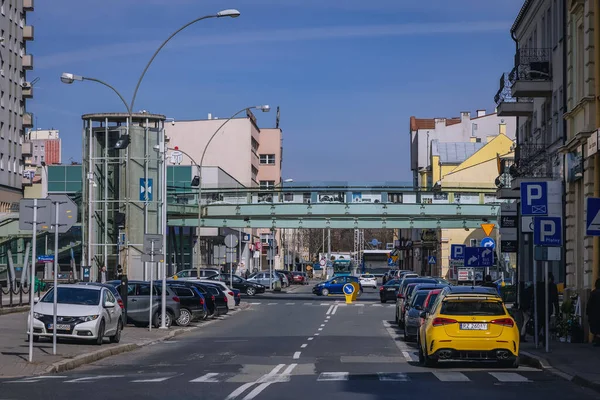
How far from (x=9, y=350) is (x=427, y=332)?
9214 millimetres

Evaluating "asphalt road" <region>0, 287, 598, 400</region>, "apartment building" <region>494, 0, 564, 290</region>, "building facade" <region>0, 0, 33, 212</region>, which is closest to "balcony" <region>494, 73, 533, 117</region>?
"apartment building" <region>494, 0, 564, 290</region>

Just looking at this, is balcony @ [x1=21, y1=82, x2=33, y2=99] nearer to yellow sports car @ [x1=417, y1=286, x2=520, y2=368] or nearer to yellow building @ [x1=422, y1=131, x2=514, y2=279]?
yellow building @ [x1=422, y1=131, x2=514, y2=279]

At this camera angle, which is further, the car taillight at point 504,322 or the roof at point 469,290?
the roof at point 469,290

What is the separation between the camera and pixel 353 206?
2366 inches

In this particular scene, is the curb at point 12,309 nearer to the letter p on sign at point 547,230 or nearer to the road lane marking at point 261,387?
the road lane marking at point 261,387

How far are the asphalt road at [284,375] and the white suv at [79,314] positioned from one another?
1201 mm

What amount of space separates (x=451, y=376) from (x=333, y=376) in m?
1.95

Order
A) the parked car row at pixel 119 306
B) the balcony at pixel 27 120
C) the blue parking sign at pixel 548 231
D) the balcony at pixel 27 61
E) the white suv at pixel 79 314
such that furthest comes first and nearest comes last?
the balcony at pixel 27 120
the balcony at pixel 27 61
the parked car row at pixel 119 306
the white suv at pixel 79 314
the blue parking sign at pixel 548 231

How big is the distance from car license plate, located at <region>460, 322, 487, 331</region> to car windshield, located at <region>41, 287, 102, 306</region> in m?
10.2

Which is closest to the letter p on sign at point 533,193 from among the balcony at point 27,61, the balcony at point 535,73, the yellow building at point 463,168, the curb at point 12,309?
the balcony at point 535,73

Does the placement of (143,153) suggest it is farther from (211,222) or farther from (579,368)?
(579,368)

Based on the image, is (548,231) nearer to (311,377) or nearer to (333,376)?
(333,376)

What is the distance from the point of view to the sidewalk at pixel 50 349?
18.6m

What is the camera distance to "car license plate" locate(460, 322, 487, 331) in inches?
733
